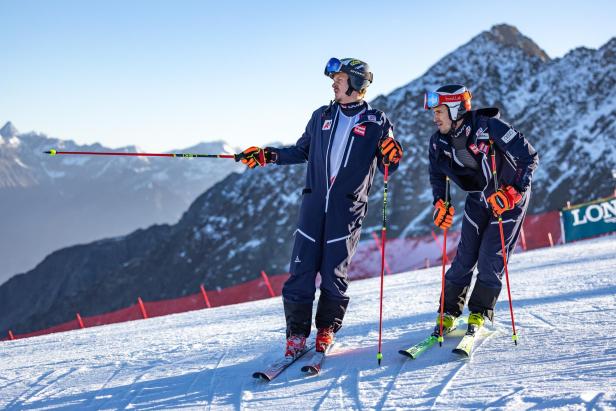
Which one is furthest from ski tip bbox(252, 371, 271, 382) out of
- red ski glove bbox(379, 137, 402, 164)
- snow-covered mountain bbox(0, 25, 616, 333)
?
snow-covered mountain bbox(0, 25, 616, 333)

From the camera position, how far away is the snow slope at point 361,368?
119 inches

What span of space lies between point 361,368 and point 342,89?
203 centimetres

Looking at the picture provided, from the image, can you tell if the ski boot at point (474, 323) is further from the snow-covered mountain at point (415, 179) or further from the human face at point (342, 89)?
the snow-covered mountain at point (415, 179)

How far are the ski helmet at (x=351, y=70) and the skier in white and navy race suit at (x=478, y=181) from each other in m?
0.50

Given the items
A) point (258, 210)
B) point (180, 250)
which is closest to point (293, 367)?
point (258, 210)

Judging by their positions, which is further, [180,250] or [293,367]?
[180,250]

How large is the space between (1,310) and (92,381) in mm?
167080

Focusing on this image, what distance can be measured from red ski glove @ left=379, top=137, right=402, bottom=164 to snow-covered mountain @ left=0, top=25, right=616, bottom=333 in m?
58.2

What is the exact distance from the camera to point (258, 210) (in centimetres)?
9356

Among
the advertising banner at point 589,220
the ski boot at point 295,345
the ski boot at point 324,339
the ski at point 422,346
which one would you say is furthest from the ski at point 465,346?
the advertising banner at point 589,220

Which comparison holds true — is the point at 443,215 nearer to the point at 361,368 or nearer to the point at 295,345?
the point at 361,368

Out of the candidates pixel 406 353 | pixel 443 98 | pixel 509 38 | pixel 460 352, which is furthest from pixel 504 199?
pixel 509 38

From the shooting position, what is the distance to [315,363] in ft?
12.3

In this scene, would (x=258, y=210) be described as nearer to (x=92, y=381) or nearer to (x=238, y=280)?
(x=238, y=280)
